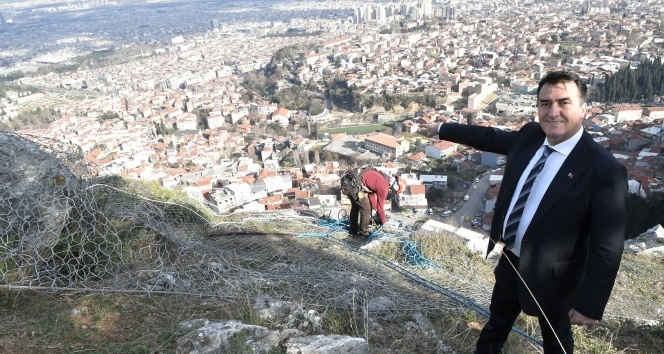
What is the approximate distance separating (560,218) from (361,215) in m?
2.82

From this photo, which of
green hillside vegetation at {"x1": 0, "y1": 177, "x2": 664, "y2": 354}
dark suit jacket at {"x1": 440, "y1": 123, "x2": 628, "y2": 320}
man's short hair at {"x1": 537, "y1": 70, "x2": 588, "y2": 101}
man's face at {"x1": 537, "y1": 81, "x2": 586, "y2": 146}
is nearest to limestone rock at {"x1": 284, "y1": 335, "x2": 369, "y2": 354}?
green hillside vegetation at {"x1": 0, "y1": 177, "x2": 664, "y2": 354}

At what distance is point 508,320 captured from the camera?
177cm

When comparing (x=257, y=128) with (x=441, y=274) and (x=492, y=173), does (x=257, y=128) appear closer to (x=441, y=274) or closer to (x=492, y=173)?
(x=492, y=173)

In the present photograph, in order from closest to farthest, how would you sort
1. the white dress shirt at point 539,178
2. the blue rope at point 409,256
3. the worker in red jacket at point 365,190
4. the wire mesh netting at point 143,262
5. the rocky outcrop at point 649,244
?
the white dress shirt at point 539,178, the wire mesh netting at point 143,262, the blue rope at point 409,256, the worker in red jacket at point 365,190, the rocky outcrop at point 649,244

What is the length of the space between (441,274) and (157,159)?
2522 centimetres

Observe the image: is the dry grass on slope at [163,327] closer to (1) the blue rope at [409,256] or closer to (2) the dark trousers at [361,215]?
(1) the blue rope at [409,256]

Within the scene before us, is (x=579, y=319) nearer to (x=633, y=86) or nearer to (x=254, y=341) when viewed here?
(x=254, y=341)

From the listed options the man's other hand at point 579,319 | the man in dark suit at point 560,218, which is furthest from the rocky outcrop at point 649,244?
the man's other hand at point 579,319

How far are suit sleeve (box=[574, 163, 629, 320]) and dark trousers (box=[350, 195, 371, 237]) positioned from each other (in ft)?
9.00

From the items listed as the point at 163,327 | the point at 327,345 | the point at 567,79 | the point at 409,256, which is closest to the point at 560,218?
the point at 567,79

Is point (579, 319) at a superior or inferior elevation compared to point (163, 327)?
superior

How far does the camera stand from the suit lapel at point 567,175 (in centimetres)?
137

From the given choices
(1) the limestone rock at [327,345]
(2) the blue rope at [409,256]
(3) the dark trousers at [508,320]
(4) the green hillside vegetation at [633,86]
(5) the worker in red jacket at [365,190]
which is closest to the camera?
(3) the dark trousers at [508,320]

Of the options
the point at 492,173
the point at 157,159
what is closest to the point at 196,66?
the point at 157,159
